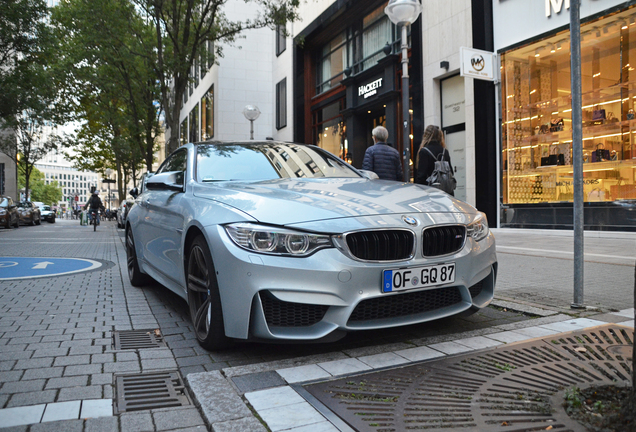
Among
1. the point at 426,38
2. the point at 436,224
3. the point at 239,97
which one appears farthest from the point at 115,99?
the point at 436,224

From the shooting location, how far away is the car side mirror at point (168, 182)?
4336 millimetres

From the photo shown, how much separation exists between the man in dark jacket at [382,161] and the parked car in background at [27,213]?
2851cm

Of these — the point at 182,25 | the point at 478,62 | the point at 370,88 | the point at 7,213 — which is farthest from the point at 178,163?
the point at 7,213

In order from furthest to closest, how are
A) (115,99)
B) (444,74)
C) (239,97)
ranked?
1. (239,97)
2. (115,99)
3. (444,74)

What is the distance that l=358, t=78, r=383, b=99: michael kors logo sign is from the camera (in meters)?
18.1

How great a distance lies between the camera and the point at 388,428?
85.1 inches

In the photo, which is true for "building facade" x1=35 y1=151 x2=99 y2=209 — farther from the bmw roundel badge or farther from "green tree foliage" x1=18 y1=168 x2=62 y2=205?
the bmw roundel badge

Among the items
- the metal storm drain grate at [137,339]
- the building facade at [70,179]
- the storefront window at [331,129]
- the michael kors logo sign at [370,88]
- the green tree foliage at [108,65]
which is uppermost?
the building facade at [70,179]

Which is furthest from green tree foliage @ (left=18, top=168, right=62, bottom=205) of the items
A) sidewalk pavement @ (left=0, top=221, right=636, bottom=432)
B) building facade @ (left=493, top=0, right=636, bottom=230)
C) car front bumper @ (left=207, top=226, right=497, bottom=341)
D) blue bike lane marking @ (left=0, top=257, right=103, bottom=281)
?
car front bumper @ (left=207, top=226, right=497, bottom=341)

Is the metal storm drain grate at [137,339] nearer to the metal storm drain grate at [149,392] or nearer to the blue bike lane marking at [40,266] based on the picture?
the metal storm drain grate at [149,392]

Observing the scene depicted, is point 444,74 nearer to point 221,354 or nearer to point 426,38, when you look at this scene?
point 426,38

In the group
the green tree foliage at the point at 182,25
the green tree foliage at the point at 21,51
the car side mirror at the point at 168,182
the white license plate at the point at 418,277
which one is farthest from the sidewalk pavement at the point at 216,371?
the green tree foliage at the point at 21,51

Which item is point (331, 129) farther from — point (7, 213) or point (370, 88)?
point (7, 213)

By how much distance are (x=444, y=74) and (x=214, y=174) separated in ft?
38.9
